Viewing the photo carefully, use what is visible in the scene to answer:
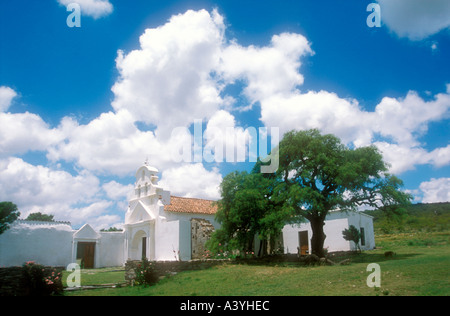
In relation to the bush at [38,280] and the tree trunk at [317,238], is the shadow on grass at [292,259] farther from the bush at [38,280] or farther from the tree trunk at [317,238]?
the bush at [38,280]

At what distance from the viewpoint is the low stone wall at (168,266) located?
13102mm

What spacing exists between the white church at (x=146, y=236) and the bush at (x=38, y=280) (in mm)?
11790

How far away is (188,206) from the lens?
2712cm

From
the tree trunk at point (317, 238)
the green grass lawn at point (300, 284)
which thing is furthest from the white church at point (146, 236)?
the green grass lawn at point (300, 284)

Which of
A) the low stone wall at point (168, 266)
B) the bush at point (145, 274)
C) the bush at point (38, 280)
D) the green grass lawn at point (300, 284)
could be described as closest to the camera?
the green grass lawn at point (300, 284)

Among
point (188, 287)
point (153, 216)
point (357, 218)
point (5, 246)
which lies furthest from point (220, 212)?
point (5, 246)

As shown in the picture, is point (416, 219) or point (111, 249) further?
point (111, 249)

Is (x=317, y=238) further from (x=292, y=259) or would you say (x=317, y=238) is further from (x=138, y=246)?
(x=138, y=246)

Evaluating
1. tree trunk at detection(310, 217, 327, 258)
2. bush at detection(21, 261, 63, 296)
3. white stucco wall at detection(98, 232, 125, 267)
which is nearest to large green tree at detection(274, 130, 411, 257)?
tree trunk at detection(310, 217, 327, 258)

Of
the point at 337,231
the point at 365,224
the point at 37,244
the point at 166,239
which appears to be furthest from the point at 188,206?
the point at 365,224

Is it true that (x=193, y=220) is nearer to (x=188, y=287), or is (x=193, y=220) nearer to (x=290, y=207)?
(x=290, y=207)

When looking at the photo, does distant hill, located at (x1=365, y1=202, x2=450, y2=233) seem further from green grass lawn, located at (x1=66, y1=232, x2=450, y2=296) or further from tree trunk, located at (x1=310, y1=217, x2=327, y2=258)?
green grass lawn, located at (x1=66, y1=232, x2=450, y2=296)

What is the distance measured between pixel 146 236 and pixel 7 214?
9680mm
